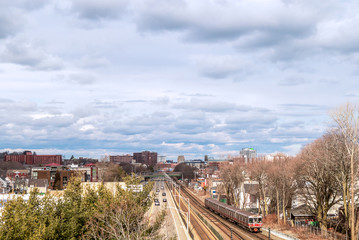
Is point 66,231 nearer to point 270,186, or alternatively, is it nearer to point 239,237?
point 239,237

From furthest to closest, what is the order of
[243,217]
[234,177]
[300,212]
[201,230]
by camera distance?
[234,177], [300,212], [201,230], [243,217]

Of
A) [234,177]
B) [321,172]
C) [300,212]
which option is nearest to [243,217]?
[321,172]

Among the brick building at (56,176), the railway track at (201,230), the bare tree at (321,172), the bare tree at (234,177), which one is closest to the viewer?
the bare tree at (321,172)

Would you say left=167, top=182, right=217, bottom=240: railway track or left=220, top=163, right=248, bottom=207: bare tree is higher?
left=220, top=163, right=248, bottom=207: bare tree

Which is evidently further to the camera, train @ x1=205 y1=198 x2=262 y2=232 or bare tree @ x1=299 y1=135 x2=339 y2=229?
train @ x1=205 y1=198 x2=262 y2=232

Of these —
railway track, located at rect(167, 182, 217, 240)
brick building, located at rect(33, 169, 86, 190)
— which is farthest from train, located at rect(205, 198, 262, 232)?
→ brick building, located at rect(33, 169, 86, 190)

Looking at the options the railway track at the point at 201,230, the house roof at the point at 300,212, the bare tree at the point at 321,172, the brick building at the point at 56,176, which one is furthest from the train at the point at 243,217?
the brick building at the point at 56,176

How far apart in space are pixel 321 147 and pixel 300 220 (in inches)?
1046

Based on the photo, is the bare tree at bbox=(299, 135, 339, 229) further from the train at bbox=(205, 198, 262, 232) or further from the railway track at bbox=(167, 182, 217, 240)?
the railway track at bbox=(167, 182, 217, 240)

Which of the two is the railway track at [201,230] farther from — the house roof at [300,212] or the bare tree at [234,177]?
the house roof at [300,212]

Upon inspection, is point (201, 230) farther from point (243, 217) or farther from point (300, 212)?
point (300, 212)

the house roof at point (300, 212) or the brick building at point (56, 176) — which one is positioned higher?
the brick building at point (56, 176)

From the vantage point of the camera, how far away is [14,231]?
2194 cm

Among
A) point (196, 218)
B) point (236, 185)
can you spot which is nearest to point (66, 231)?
point (196, 218)
